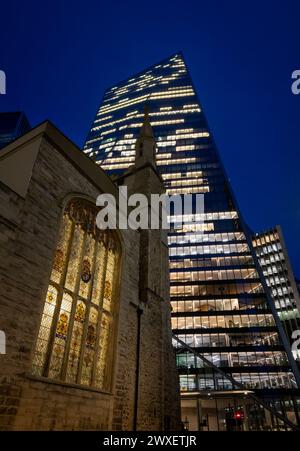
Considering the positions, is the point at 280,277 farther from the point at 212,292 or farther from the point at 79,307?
the point at 79,307

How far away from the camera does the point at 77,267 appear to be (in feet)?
32.7

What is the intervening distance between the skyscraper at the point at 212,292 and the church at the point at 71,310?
24.8m

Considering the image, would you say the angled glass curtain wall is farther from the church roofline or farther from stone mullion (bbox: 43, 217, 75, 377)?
stone mullion (bbox: 43, 217, 75, 377)

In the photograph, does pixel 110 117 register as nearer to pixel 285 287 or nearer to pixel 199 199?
pixel 199 199

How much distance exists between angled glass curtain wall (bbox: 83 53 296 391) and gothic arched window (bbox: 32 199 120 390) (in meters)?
14.2

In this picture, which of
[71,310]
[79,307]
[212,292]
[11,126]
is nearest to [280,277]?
[212,292]

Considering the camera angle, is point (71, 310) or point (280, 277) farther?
point (280, 277)

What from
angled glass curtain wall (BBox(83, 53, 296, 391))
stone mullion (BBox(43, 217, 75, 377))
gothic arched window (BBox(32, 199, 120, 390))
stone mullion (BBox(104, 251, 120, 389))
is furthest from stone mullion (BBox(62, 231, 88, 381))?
angled glass curtain wall (BBox(83, 53, 296, 391))

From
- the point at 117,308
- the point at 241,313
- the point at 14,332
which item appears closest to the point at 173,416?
the point at 117,308

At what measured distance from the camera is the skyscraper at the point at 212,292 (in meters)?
35.6

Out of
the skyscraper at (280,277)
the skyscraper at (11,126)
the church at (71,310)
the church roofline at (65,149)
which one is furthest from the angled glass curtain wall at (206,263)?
the skyscraper at (11,126)

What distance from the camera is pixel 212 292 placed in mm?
45469

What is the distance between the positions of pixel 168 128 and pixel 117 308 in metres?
69.5

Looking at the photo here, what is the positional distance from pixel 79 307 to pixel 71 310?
17.5 inches
